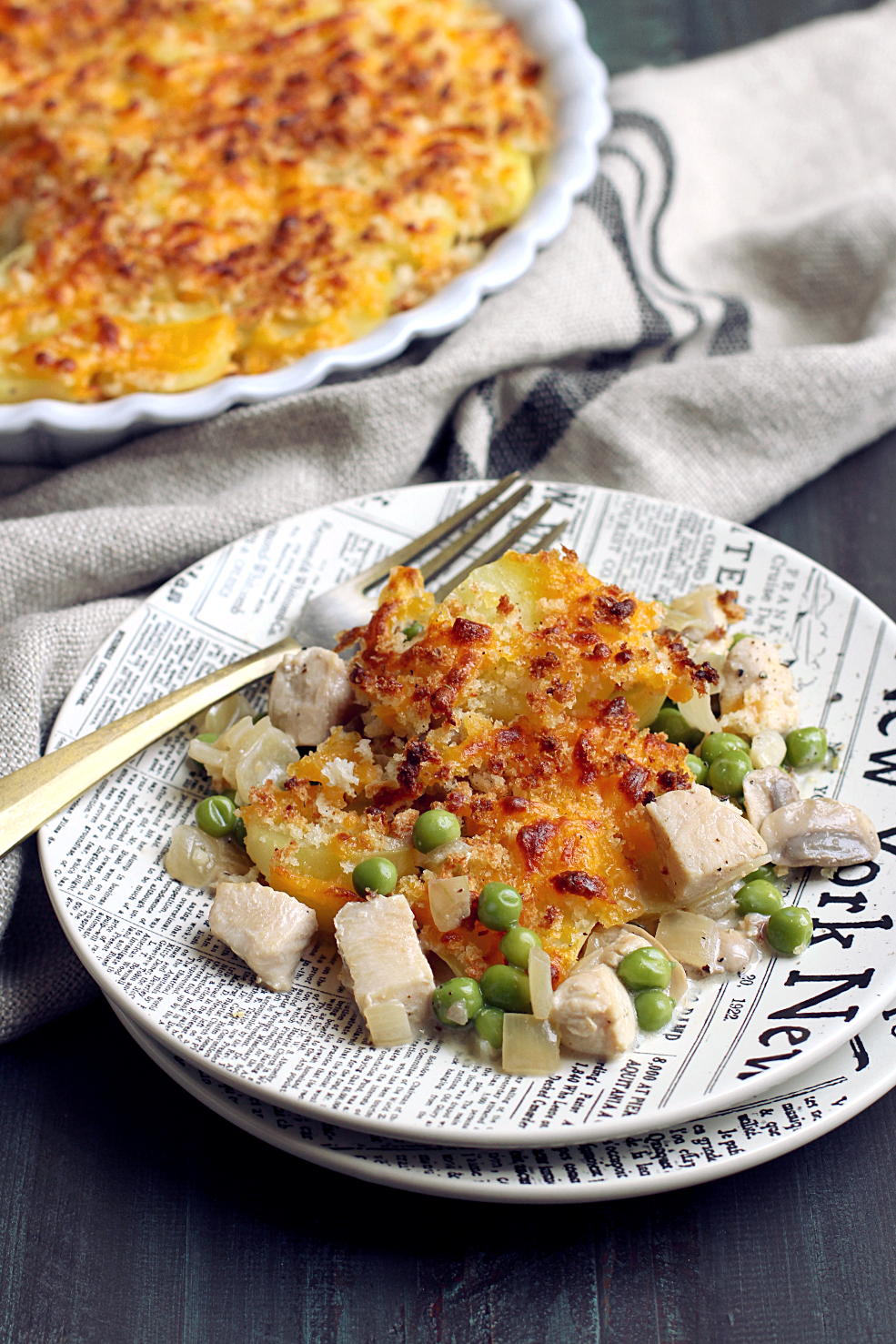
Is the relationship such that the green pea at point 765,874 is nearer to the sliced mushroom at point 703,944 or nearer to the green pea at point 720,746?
the sliced mushroom at point 703,944

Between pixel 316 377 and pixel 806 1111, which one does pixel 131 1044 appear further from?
pixel 316 377

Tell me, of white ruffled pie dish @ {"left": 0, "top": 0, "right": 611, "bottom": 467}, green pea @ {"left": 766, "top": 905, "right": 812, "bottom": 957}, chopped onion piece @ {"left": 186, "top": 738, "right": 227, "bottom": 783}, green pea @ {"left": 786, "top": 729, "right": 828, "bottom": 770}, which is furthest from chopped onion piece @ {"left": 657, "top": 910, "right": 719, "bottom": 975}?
white ruffled pie dish @ {"left": 0, "top": 0, "right": 611, "bottom": 467}

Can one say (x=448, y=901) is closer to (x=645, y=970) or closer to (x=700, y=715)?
(x=645, y=970)

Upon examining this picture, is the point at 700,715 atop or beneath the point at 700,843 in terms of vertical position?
beneath

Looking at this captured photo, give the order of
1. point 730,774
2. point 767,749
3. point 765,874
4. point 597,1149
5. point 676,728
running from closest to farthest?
point 597,1149
point 765,874
point 730,774
point 767,749
point 676,728

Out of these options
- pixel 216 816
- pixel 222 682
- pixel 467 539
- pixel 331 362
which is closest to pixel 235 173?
pixel 331 362

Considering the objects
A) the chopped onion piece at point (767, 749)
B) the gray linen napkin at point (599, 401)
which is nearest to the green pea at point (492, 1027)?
the chopped onion piece at point (767, 749)

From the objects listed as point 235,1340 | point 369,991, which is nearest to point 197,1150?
point 235,1340
